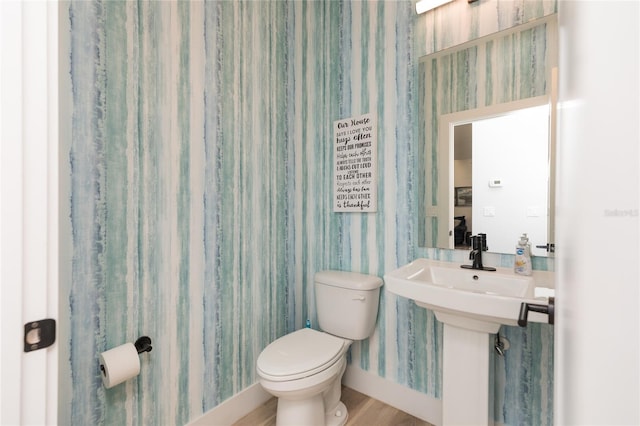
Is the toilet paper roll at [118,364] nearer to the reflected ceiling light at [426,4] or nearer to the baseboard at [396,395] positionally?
the baseboard at [396,395]

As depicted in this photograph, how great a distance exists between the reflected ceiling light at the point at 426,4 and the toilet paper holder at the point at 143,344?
200 cm

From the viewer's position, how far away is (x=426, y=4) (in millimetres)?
1492

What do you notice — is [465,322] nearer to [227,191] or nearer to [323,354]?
[323,354]

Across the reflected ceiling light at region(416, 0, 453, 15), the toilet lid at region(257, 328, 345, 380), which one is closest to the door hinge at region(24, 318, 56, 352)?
the toilet lid at region(257, 328, 345, 380)

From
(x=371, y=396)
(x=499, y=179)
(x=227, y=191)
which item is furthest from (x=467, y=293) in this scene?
(x=227, y=191)

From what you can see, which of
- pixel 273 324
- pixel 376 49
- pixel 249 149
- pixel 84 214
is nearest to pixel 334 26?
pixel 376 49

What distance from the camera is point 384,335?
1.72 meters

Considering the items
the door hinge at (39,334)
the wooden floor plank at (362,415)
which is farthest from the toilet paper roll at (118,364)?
the wooden floor plank at (362,415)

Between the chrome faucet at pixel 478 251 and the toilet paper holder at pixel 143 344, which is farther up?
the chrome faucet at pixel 478 251

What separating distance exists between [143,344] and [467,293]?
128cm

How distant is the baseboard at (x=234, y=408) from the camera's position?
4.81ft

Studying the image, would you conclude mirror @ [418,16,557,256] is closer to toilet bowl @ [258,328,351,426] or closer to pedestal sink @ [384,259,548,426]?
pedestal sink @ [384,259,548,426]

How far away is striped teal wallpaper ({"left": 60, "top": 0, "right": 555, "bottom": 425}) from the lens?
110cm

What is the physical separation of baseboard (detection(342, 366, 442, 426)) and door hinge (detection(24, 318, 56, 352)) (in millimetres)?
1621
